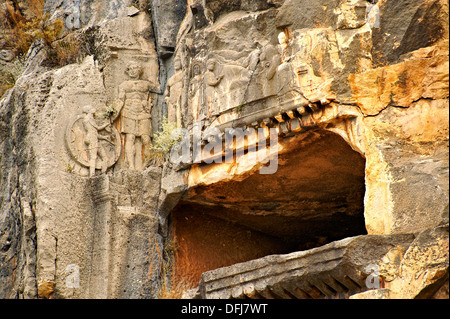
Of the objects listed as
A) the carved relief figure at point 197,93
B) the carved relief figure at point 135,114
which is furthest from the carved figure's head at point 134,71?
the carved relief figure at point 197,93

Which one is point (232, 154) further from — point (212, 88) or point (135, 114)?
point (135, 114)

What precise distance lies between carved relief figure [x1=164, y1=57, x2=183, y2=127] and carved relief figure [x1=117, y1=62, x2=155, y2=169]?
0.32 m

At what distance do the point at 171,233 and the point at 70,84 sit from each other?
7.61 feet

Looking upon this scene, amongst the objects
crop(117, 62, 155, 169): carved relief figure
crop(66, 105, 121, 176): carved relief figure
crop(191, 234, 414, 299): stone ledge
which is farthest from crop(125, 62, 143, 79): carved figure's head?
crop(191, 234, 414, 299): stone ledge

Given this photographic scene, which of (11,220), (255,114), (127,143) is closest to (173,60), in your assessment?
(127,143)

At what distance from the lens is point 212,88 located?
1104cm

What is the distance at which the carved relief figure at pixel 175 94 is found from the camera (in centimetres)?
1163

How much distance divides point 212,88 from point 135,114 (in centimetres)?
140

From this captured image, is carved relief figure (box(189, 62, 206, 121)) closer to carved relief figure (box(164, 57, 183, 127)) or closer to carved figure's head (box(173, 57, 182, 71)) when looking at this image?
carved relief figure (box(164, 57, 183, 127))

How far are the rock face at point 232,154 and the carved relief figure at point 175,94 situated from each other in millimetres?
24

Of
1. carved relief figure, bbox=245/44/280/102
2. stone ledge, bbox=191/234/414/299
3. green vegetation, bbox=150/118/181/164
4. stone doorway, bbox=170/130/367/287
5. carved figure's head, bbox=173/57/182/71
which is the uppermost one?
carved figure's head, bbox=173/57/182/71

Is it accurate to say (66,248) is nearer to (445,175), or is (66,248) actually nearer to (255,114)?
(255,114)

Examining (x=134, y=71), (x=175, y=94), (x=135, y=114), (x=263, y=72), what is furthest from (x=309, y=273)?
(x=134, y=71)

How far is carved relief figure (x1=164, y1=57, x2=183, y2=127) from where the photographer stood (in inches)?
458
